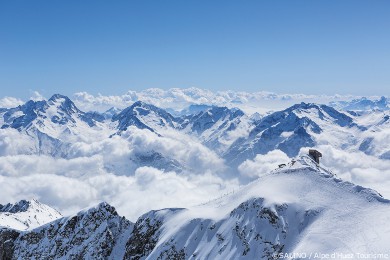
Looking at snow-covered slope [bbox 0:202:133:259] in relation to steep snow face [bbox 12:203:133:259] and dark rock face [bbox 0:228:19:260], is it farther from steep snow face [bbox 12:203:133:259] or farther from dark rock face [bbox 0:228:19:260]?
dark rock face [bbox 0:228:19:260]

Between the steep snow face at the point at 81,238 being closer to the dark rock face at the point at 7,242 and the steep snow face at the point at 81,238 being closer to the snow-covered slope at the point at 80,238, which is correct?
the snow-covered slope at the point at 80,238

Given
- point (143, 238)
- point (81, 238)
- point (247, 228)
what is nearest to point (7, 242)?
point (81, 238)

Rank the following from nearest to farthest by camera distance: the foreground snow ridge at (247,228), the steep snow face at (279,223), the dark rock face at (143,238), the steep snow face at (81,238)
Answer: the steep snow face at (279,223) < the foreground snow ridge at (247,228) < the dark rock face at (143,238) < the steep snow face at (81,238)

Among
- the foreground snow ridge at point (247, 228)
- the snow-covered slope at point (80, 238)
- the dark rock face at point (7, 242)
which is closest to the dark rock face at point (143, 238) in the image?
the foreground snow ridge at point (247, 228)

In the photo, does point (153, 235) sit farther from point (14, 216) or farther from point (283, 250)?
point (14, 216)

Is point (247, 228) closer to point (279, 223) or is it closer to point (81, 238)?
point (279, 223)

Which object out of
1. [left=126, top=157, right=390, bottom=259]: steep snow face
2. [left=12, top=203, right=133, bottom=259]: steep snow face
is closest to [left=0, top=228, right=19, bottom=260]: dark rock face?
[left=12, top=203, right=133, bottom=259]: steep snow face
